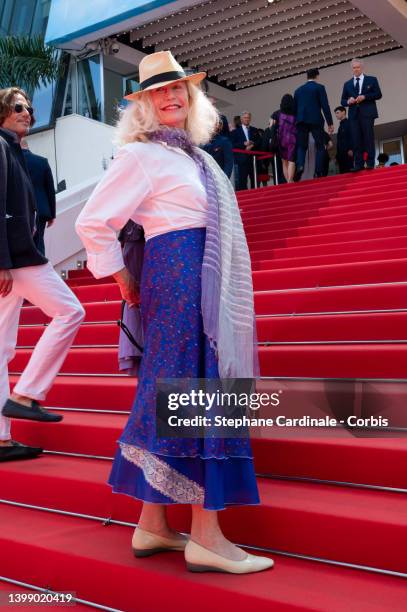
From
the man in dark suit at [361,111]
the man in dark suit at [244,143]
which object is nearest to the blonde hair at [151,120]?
the man in dark suit at [361,111]

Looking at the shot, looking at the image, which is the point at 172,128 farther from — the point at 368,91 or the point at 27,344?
the point at 368,91

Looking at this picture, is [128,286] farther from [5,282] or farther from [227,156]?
[227,156]

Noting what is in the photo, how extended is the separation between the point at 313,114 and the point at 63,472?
6668 millimetres

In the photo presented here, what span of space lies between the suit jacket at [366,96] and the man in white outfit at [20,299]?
5.93m

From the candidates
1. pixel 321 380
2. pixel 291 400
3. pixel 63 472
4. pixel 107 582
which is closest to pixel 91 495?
pixel 63 472

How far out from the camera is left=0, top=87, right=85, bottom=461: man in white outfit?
8.87 feet

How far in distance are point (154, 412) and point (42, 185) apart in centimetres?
272

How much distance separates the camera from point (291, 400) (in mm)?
2600

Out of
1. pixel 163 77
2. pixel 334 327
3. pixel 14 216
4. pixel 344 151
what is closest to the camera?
pixel 163 77

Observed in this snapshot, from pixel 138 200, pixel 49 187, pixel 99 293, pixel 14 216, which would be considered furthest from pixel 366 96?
pixel 138 200

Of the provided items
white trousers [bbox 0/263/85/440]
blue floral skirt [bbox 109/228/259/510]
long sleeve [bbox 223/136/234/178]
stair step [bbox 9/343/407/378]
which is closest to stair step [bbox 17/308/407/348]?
stair step [bbox 9/343/407/378]

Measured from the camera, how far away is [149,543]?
193 centimetres

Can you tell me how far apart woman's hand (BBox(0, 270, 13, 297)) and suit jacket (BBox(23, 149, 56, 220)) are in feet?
5.07

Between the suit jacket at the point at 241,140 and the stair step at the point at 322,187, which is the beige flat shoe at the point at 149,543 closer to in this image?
the stair step at the point at 322,187
